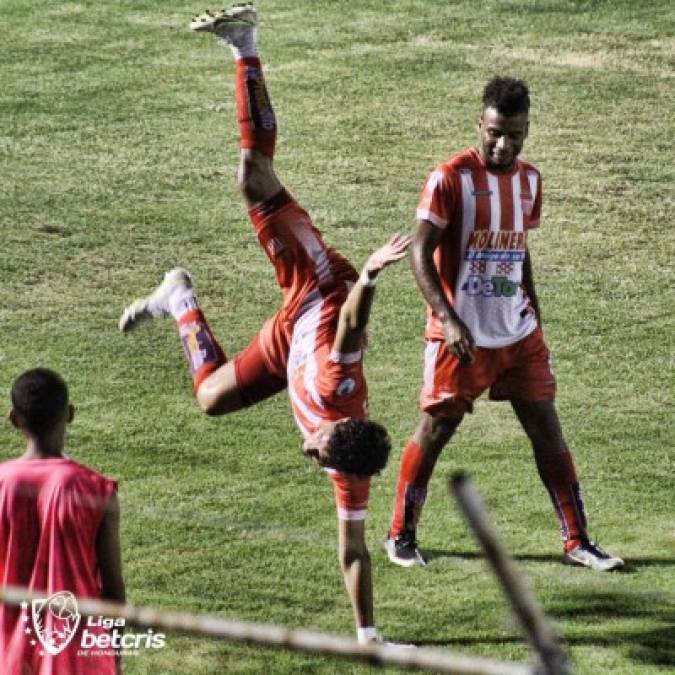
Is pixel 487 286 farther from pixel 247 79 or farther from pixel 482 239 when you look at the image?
pixel 247 79

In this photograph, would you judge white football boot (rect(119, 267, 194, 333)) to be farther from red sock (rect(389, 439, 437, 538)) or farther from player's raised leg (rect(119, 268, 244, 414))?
red sock (rect(389, 439, 437, 538))

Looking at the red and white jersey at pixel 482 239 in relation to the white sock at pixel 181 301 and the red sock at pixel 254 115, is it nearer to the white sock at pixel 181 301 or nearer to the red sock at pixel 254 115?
the red sock at pixel 254 115

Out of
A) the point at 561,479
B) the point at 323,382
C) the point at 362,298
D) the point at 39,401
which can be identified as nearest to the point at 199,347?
the point at 323,382

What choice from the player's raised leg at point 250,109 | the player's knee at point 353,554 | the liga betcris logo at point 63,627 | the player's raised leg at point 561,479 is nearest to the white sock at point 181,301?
the player's raised leg at point 250,109

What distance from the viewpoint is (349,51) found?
1909 centimetres

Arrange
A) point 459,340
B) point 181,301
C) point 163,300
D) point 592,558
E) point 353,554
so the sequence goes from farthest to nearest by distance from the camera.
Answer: point 163,300 < point 181,301 < point 592,558 < point 459,340 < point 353,554

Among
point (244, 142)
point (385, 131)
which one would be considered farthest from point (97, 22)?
point (244, 142)

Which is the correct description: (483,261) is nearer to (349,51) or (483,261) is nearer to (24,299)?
(24,299)

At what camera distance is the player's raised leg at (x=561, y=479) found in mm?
9539

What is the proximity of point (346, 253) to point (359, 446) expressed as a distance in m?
6.69

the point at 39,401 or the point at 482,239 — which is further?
the point at 482,239

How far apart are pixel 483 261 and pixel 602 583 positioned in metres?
1.70

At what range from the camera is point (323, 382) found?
28.1 ft

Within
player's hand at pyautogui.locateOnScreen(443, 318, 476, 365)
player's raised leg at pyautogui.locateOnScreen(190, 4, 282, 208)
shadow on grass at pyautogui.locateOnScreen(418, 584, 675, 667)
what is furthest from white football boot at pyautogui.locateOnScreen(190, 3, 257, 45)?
shadow on grass at pyautogui.locateOnScreen(418, 584, 675, 667)
